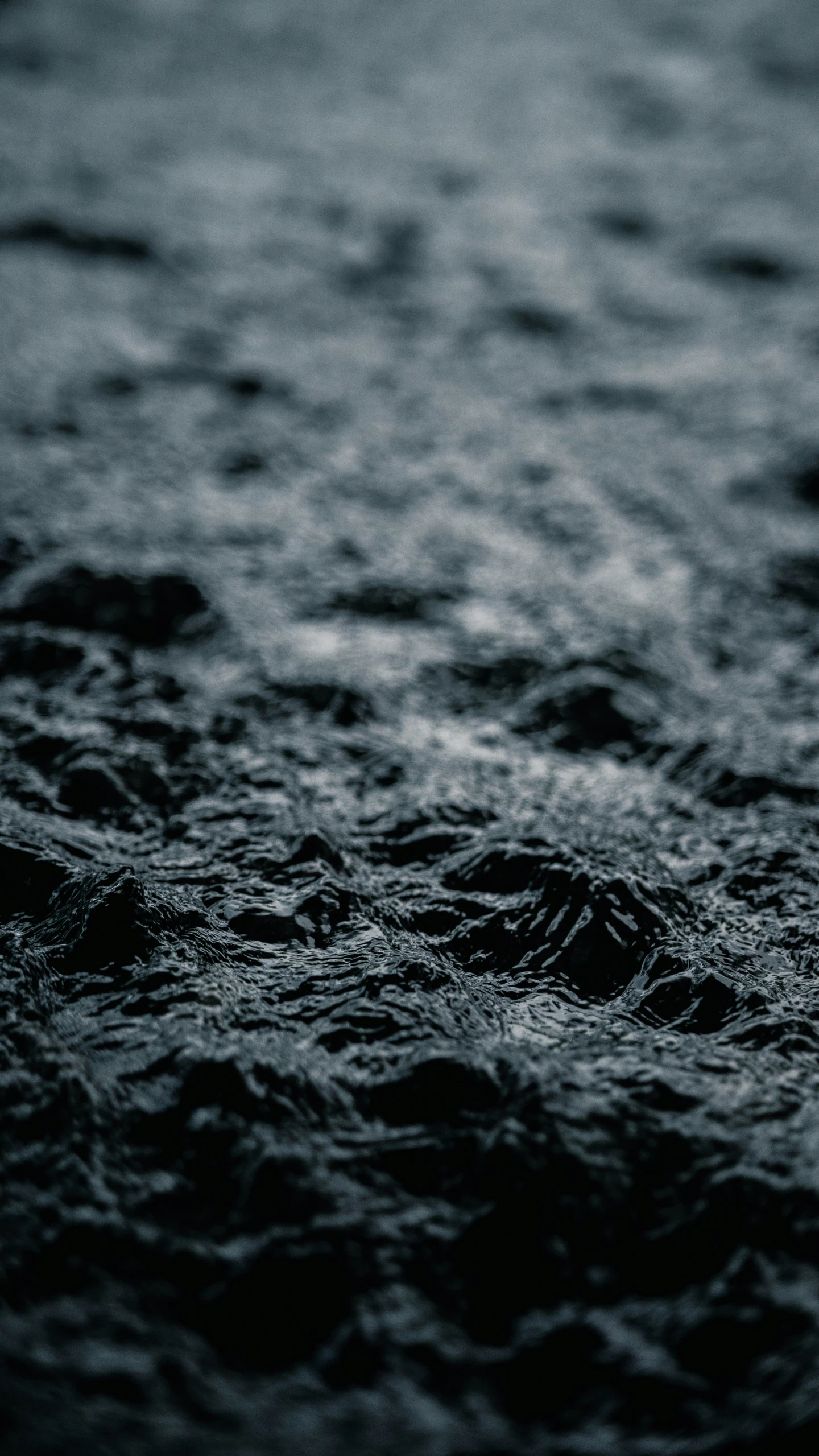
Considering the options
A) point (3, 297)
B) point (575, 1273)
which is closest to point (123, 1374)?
point (575, 1273)

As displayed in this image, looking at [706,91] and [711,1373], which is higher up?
[706,91]

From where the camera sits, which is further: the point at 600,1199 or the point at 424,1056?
the point at 424,1056

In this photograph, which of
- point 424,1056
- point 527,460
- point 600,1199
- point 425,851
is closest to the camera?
point 600,1199

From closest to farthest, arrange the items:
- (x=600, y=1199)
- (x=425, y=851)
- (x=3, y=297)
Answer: (x=600, y=1199) < (x=425, y=851) < (x=3, y=297)

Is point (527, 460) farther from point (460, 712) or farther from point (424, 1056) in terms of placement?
point (424, 1056)

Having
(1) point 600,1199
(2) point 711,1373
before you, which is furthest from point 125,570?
(2) point 711,1373

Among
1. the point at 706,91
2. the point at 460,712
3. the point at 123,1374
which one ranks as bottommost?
the point at 123,1374
